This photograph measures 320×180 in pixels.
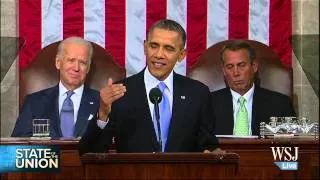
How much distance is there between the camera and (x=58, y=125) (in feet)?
25.3

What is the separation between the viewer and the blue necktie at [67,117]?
301 inches

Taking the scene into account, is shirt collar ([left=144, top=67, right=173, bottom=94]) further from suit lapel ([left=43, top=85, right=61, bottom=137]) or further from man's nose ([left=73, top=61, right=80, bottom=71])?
suit lapel ([left=43, top=85, right=61, bottom=137])

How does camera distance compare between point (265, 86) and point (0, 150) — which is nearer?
point (0, 150)

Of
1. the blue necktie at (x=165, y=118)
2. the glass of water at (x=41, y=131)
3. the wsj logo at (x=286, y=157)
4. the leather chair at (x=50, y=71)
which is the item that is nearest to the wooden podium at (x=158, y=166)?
the blue necktie at (x=165, y=118)

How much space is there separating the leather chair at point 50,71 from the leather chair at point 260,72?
2.69 ft

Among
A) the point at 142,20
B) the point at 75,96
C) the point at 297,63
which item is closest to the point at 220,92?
the point at 297,63

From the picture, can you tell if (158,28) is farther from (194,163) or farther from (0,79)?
(0,79)

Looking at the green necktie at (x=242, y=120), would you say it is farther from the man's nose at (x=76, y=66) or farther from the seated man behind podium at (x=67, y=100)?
the man's nose at (x=76, y=66)

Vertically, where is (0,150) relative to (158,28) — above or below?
below

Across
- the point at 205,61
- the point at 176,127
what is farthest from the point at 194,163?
the point at 205,61

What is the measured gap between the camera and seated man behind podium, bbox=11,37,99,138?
762 cm

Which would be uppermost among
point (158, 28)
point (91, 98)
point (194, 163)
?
point (158, 28)

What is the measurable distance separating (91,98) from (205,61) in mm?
1220

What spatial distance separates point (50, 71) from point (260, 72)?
213 centimetres
